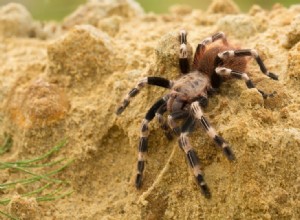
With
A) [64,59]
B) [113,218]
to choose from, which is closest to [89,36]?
[64,59]

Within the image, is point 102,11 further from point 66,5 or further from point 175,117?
point 175,117

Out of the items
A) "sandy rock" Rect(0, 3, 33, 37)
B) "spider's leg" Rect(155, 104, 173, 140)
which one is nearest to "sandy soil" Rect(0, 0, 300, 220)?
"spider's leg" Rect(155, 104, 173, 140)

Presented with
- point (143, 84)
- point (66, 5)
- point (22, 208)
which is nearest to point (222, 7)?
point (143, 84)

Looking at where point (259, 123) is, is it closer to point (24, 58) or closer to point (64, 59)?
point (64, 59)

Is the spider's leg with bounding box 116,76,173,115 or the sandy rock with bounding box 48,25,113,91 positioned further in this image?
the sandy rock with bounding box 48,25,113,91

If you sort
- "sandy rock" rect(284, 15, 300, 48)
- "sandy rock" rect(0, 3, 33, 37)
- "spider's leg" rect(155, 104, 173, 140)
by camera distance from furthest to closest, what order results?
1. "sandy rock" rect(0, 3, 33, 37)
2. "sandy rock" rect(284, 15, 300, 48)
3. "spider's leg" rect(155, 104, 173, 140)

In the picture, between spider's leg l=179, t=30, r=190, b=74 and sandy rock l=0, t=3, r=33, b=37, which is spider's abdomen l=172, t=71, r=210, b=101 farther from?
sandy rock l=0, t=3, r=33, b=37

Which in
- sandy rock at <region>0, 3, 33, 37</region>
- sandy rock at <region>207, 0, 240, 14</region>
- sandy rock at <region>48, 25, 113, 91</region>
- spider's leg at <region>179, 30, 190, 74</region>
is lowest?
spider's leg at <region>179, 30, 190, 74</region>

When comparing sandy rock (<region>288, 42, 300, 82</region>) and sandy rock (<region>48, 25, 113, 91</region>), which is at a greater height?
sandy rock (<region>48, 25, 113, 91</region>)
